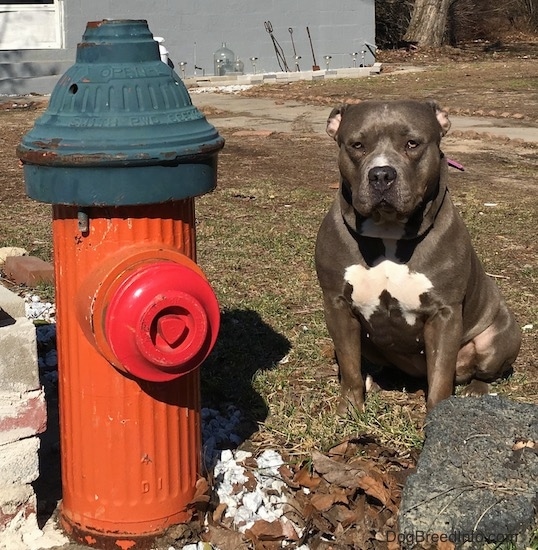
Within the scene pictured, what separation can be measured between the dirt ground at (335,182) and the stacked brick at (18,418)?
1.66 ft

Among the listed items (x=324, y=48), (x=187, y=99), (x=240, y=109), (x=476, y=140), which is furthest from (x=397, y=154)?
(x=324, y=48)

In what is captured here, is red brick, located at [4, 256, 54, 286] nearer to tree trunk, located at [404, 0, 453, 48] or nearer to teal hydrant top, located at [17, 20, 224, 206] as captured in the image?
teal hydrant top, located at [17, 20, 224, 206]

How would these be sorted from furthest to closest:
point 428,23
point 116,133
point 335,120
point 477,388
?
point 428,23 → point 477,388 → point 335,120 → point 116,133

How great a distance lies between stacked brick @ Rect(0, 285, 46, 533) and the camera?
9.78ft

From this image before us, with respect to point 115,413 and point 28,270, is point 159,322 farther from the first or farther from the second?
point 28,270

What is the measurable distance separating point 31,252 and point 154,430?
3.87m

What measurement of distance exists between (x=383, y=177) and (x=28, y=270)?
295cm

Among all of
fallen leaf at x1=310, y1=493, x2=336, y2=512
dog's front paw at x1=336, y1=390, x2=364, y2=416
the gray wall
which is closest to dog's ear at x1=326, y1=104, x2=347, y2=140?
dog's front paw at x1=336, y1=390, x2=364, y2=416

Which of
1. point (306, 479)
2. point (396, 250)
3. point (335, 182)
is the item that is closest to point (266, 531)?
point (306, 479)

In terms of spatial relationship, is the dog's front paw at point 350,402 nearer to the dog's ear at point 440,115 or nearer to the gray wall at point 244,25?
the dog's ear at point 440,115

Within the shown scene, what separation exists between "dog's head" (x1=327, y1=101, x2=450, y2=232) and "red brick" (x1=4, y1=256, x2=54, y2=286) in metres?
2.55

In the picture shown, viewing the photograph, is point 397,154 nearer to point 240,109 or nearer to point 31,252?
point 31,252

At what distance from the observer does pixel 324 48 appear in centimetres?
2100

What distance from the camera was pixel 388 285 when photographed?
388 cm
